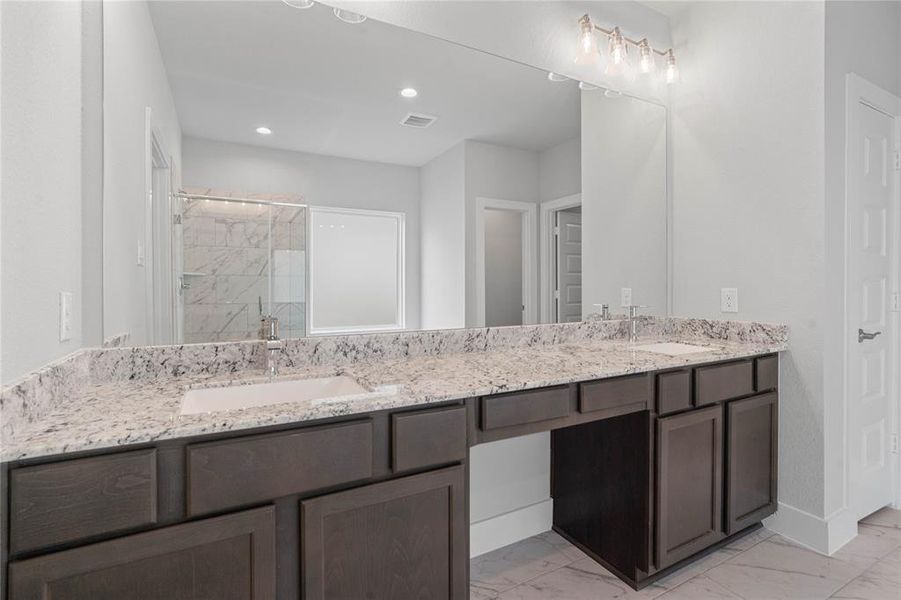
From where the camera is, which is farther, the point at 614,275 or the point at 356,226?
the point at 614,275

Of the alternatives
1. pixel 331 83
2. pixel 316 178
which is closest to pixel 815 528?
pixel 316 178

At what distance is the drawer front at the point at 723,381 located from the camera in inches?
73.8

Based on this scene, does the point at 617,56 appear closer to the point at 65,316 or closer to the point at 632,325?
the point at 632,325

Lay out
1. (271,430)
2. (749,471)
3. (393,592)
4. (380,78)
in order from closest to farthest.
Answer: (271,430) → (393,592) → (380,78) → (749,471)

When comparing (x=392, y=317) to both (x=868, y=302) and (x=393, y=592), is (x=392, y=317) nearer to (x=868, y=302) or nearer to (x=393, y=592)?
(x=393, y=592)

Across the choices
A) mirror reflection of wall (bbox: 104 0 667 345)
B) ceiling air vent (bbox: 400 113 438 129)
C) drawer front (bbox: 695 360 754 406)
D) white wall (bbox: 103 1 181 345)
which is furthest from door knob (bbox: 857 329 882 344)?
white wall (bbox: 103 1 181 345)

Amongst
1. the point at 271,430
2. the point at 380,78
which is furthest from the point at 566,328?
the point at 271,430

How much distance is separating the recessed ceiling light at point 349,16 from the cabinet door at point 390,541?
63.9 inches

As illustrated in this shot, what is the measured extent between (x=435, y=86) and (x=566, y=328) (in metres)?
1.28

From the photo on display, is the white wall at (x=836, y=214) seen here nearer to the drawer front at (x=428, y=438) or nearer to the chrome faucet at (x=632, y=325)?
the chrome faucet at (x=632, y=325)

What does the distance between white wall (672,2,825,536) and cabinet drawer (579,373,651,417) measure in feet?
3.23

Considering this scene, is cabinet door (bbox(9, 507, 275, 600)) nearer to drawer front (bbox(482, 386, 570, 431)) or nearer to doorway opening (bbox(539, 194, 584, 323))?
drawer front (bbox(482, 386, 570, 431))

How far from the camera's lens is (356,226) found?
1856 mm

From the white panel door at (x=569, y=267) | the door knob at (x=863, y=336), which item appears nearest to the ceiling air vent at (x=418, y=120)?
the white panel door at (x=569, y=267)
